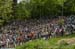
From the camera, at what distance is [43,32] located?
3048cm

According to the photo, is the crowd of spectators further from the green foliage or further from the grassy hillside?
the grassy hillside

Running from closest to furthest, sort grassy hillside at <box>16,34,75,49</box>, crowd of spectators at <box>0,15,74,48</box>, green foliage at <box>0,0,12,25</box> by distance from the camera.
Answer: grassy hillside at <box>16,34,75,49</box>, crowd of spectators at <box>0,15,74,48</box>, green foliage at <box>0,0,12,25</box>

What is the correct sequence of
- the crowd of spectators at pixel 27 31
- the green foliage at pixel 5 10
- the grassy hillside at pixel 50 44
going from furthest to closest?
the green foliage at pixel 5 10 → the crowd of spectators at pixel 27 31 → the grassy hillside at pixel 50 44

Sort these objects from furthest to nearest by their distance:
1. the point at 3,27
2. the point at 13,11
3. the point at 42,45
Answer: the point at 13,11, the point at 3,27, the point at 42,45

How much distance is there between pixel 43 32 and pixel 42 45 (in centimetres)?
→ 390

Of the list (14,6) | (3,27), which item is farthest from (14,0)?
(3,27)

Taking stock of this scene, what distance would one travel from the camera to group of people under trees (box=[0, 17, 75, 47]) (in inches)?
1169

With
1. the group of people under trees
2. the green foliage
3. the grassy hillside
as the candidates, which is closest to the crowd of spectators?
the group of people under trees

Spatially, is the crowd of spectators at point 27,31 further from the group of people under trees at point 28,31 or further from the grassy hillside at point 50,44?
the grassy hillside at point 50,44

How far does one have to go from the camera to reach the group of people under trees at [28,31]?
2969 centimetres

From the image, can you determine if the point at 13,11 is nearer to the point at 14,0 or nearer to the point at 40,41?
the point at 14,0

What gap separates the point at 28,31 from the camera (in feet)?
102

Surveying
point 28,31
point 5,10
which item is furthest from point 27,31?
point 5,10

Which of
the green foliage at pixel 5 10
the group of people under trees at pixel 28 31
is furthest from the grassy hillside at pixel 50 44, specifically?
the green foliage at pixel 5 10
